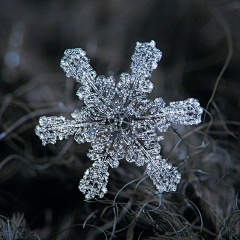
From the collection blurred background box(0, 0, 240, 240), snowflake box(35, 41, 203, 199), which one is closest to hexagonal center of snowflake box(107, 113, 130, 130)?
snowflake box(35, 41, 203, 199)

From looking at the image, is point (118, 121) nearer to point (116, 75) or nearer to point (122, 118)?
point (122, 118)

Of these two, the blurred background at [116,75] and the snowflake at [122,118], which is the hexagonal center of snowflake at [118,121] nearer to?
the snowflake at [122,118]

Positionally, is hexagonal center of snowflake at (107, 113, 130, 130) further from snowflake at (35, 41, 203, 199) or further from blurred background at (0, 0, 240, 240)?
blurred background at (0, 0, 240, 240)

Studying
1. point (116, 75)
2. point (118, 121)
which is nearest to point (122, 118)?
point (118, 121)

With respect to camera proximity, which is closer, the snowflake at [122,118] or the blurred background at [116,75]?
the snowflake at [122,118]

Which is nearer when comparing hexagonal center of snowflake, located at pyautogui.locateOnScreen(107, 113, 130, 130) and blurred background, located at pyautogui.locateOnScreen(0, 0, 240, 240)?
hexagonal center of snowflake, located at pyautogui.locateOnScreen(107, 113, 130, 130)

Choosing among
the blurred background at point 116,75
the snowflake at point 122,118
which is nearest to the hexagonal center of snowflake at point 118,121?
the snowflake at point 122,118
